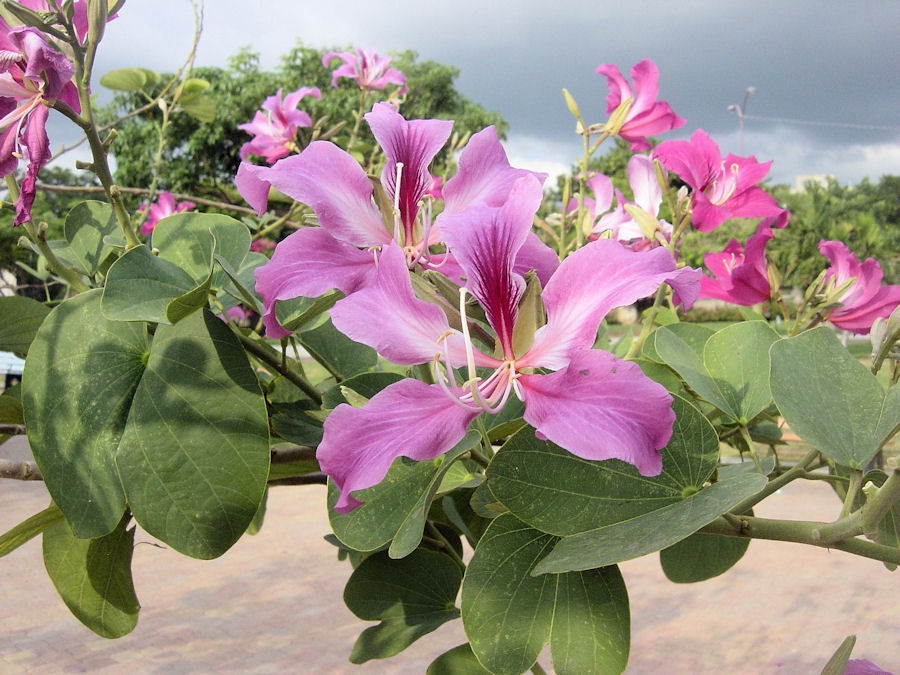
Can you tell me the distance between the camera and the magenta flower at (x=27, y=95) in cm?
46

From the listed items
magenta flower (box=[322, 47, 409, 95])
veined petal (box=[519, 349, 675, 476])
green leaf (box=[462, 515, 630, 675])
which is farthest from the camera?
magenta flower (box=[322, 47, 409, 95])

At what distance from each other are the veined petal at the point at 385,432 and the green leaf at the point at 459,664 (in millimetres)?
323

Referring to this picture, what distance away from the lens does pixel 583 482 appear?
14.5 inches

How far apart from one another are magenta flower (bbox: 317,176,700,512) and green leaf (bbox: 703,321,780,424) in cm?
17

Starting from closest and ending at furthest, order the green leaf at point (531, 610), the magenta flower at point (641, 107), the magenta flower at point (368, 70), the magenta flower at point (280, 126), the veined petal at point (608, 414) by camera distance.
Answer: the veined petal at point (608, 414) < the green leaf at point (531, 610) < the magenta flower at point (641, 107) < the magenta flower at point (280, 126) < the magenta flower at point (368, 70)

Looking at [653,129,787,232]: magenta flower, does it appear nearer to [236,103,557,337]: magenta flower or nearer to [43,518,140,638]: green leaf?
[236,103,557,337]: magenta flower

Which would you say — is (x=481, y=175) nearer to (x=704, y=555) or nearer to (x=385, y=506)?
(x=385, y=506)

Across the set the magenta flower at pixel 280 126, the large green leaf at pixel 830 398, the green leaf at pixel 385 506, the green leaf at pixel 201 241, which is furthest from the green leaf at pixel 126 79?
the large green leaf at pixel 830 398

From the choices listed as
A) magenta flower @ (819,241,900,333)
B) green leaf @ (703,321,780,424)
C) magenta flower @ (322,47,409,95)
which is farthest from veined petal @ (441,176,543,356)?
magenta flower @ (322,47,409,95)

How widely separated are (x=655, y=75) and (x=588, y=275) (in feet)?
1.89

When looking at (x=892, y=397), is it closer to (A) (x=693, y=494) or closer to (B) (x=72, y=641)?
(A) (x=693, y=494)

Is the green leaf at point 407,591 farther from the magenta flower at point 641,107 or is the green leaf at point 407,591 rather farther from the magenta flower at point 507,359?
the magenta flower at point 641,107

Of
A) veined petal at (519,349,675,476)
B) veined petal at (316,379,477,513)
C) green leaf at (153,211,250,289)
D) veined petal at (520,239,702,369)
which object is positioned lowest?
green leaf at (153,211,250,289)

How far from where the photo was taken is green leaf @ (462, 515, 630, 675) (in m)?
0.39
